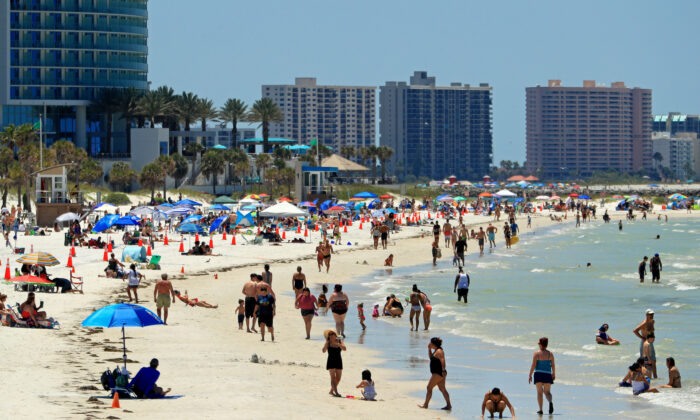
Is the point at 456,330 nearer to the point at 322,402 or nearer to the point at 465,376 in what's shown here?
the point at 465,376

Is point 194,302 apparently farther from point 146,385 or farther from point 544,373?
point 544,373

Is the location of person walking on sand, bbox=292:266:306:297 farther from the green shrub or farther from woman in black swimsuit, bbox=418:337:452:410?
the green shrub

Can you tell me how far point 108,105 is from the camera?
9638cm

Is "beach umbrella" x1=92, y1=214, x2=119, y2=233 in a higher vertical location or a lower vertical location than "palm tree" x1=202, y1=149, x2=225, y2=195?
lower

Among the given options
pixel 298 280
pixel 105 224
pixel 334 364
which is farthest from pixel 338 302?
pixel 105 224

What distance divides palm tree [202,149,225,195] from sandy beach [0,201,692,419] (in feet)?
192

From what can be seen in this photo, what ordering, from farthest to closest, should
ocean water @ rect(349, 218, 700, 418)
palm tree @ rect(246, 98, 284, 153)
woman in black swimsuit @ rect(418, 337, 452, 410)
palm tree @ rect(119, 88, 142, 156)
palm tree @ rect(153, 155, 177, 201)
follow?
palm tree @ rect(246, 98, 284, 153), palm tree @ rect(119, 88, 142, 156), palm tree @ rect(153, 155, 177, 201), ocean water @ rect(349, 218, 700, 418), woman in black swimsuit @ rect(418, 337, 452, 410)

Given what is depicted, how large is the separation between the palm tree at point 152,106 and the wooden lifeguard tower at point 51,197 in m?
41.0

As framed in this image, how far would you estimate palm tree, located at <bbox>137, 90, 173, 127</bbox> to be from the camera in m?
95.4

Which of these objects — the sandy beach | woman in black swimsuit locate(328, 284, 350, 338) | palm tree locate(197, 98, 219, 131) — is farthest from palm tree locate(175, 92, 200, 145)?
woman in black swimsuit locate(328, 284, 350, 338)

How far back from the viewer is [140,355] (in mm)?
17922

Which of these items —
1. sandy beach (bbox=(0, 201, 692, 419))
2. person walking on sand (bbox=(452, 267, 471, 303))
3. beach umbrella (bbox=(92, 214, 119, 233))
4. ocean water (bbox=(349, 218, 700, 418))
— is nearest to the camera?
sandy beach (bbox=(0, 201, 692, 419))

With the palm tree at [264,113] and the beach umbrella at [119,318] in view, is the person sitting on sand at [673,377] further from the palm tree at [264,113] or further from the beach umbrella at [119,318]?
the palm tree at [264,113]

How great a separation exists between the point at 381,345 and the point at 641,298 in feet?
42.0
